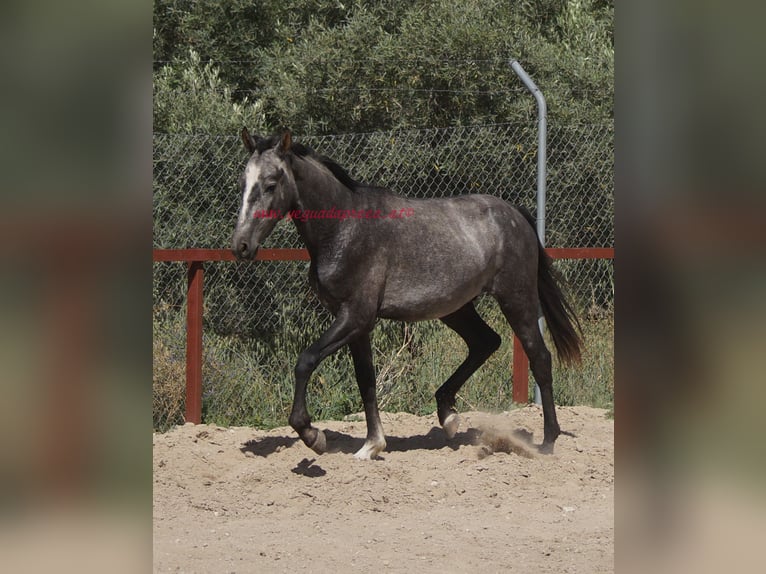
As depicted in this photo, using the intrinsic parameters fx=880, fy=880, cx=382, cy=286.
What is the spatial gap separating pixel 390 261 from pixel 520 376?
243cm

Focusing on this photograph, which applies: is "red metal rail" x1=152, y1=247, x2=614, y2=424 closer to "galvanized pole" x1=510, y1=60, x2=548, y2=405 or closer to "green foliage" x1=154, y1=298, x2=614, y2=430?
"green foliage" x1=154, y1=298, x2=614, y2=430

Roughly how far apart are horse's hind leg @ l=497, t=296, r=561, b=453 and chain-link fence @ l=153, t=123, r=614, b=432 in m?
1.71

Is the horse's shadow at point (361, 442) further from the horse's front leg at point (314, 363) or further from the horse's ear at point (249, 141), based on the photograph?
the horse's ear at point (249, 141)

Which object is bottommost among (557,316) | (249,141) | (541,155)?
(557,316)

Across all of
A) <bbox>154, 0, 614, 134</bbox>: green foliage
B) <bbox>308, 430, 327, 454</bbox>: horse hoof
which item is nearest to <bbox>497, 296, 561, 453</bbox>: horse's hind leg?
<bbox>308, 430, 327, 454</bbox>: horse hoof

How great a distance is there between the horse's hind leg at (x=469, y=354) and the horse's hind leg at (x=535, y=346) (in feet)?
1.00

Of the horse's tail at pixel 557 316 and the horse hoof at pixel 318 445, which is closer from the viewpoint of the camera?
the horse hoof at pixel 318 445

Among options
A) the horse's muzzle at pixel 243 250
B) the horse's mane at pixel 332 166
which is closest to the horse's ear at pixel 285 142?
the horse's mane at pixel 332 166

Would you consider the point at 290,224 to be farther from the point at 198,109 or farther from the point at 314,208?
the point at 314,208

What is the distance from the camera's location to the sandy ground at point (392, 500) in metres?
4.08

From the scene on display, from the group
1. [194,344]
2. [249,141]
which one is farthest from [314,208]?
[194,344]

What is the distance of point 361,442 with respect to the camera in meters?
6.63
